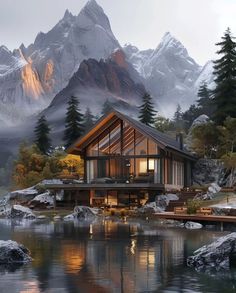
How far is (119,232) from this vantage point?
71.5 ft

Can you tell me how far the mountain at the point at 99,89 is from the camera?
123181 millimetres

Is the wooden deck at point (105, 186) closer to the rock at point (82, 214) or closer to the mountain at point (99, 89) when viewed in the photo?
the rock at point (82, 214)

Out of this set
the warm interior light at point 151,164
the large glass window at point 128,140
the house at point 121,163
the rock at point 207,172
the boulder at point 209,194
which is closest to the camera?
the boulder at point 209,194

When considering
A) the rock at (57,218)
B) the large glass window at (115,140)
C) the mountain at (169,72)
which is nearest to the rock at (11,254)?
the rock at (57,218)

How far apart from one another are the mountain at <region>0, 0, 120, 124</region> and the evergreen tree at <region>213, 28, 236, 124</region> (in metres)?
90.6

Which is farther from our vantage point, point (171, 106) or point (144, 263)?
point (171, 106)

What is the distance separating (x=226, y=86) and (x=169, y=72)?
115m

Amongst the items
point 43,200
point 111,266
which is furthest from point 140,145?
point 111,266

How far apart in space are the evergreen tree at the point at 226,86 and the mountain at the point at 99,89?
223ft

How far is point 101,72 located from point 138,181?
91983 millimetres

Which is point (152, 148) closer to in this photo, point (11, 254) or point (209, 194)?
point (209, 194)

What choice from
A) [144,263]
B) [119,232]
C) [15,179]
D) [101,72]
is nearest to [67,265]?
[144,263]

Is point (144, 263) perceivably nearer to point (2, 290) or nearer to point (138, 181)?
point (2, 290)

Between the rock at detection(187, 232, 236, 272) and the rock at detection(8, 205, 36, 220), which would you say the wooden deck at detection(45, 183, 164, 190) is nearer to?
the rock at detection(8, 205, 36, 220)
